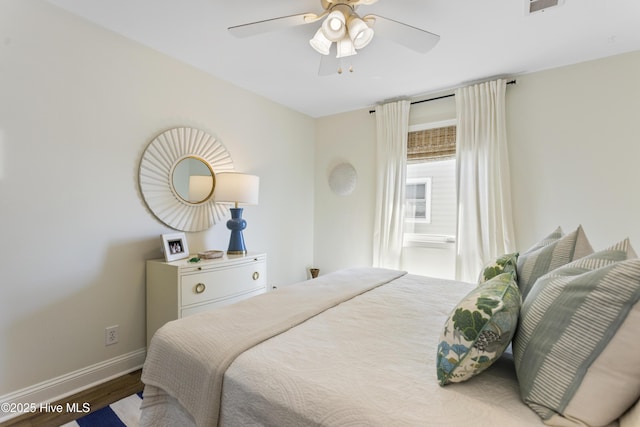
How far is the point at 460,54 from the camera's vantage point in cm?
237

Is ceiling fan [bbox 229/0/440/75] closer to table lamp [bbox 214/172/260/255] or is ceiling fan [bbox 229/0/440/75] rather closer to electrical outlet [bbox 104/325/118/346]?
table lamp [bbox 214/172/260/255]

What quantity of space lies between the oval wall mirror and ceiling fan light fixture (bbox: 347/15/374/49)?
5.20ft

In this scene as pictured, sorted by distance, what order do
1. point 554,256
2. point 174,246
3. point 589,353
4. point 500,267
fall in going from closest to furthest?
point 589,353, point 554,256, point 500,267, point 174,246

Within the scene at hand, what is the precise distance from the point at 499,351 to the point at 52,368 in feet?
8.08

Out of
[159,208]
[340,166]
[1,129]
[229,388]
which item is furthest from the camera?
[340,166]

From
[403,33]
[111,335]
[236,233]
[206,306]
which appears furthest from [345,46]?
[111,335]

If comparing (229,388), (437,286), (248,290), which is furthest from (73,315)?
(437,286)

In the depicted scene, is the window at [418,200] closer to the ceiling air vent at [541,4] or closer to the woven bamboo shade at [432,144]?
the woven bamboo shade at [432,144]

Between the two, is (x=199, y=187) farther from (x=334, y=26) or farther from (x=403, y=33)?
(x=403, y=33)

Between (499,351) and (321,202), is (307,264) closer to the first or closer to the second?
(321,202)

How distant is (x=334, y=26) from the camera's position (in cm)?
164

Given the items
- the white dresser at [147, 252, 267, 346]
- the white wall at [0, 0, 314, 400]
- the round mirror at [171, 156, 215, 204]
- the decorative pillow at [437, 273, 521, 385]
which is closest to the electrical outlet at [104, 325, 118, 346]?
the white wall at [0, 0, 314, 400]

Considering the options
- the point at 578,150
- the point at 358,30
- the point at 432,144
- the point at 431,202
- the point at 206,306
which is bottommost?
the point at 206,306

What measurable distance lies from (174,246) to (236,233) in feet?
1.74
